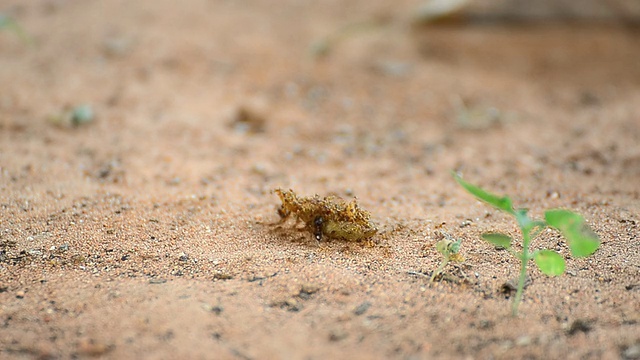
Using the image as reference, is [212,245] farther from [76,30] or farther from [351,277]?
[76,30]

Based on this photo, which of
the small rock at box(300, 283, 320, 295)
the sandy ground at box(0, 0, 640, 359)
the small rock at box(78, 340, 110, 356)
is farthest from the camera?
the small rock at box(300, 283, 320, 295)

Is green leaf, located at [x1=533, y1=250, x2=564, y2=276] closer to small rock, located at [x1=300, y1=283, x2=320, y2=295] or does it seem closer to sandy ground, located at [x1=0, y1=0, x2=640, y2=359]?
sandy ground, located at [x1=0, y1=0, x2=640, y2=359]

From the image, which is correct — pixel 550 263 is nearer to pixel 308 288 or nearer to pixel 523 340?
pixel 523 340

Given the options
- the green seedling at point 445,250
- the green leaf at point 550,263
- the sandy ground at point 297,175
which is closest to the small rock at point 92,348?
the sandy ground at point 297,175

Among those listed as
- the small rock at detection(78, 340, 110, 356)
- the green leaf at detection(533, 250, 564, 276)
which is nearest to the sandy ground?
the small rock at detection(78, 340, 110, 356)

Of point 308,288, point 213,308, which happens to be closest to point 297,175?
point 308,288

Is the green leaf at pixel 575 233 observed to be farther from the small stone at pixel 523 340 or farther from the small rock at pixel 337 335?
the small rock at pixel 337 335
